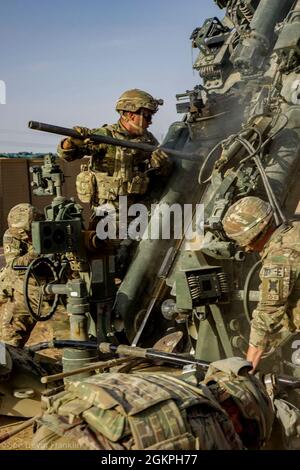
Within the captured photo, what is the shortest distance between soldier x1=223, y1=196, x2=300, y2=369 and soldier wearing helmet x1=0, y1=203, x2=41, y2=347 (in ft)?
7.95

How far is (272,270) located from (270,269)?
0.01 metres

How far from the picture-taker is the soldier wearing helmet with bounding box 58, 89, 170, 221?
5.47 meters

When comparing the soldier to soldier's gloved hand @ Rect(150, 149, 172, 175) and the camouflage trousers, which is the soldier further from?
the camouflage trousers

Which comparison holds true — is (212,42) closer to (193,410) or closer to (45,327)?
(45,327)

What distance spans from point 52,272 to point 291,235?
6.65ft

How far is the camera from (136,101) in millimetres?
5602

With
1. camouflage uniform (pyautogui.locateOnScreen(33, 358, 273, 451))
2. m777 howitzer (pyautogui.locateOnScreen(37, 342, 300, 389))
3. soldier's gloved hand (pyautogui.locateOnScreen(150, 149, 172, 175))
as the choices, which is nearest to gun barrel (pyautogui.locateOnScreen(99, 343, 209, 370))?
m777 howitzer (pyautogui.locateOnScreen(37, 342, 300, 389))

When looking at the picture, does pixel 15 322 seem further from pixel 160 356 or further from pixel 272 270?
pixel 272 270

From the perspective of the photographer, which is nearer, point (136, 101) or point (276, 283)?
point (276, 283)

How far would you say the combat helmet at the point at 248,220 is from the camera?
349cm

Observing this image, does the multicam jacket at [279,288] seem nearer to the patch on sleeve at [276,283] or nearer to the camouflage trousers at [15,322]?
the patch on sleeve at [276,283]

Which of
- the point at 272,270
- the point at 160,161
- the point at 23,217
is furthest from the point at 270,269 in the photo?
the point at 23,217

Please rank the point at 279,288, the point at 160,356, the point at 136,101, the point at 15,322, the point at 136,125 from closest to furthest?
the point at 279,288 → the point at 160,356 → the point at 15,322 → the point at 136,101 → the point at 136,125

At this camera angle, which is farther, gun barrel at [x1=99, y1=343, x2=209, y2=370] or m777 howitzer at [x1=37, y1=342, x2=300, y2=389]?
gun barrel at [x1=99, y1=343, x2=209, y2=370]
